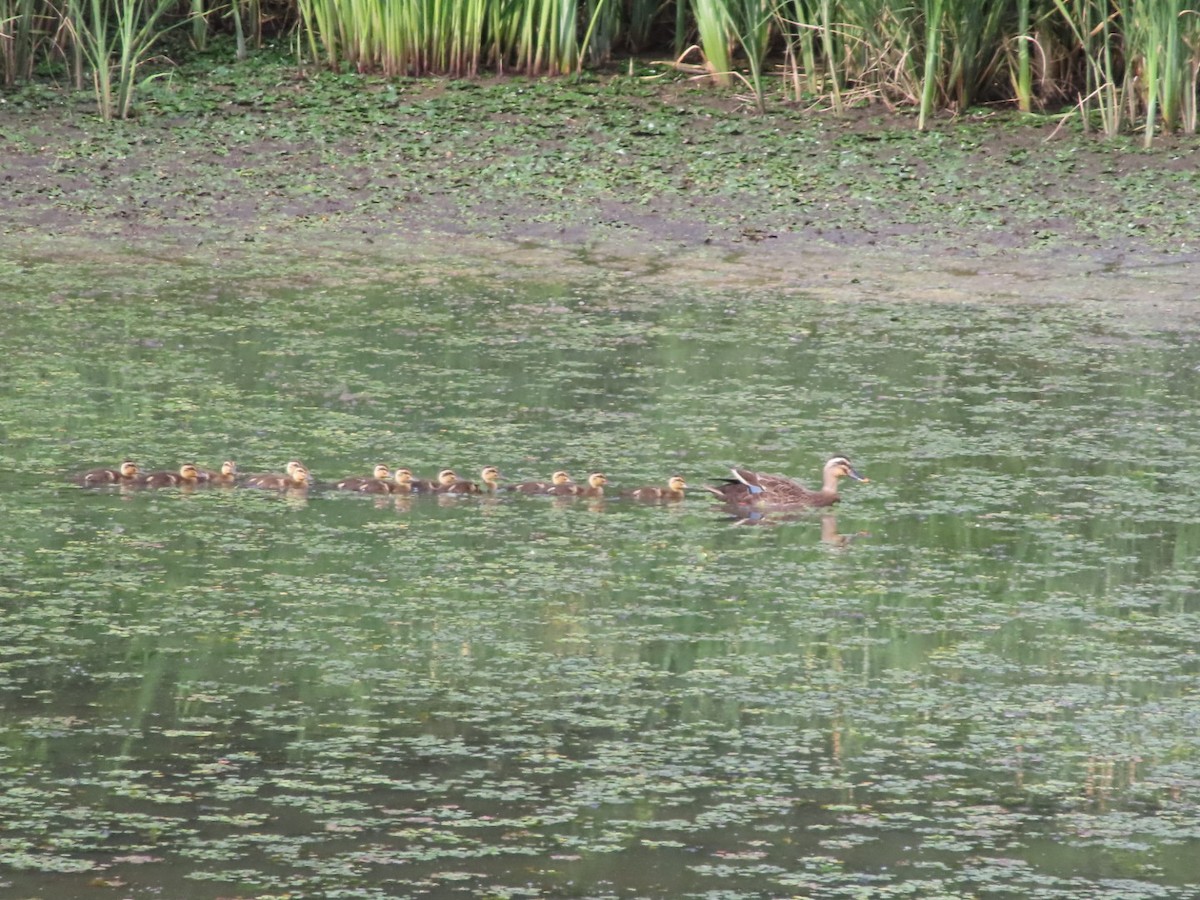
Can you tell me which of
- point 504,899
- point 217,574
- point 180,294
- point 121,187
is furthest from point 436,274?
point 504,899

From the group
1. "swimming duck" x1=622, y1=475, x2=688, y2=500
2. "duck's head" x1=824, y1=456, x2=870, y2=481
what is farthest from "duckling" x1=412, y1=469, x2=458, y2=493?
"duck's head" x1=824, y1=456, x2=870, y2=481

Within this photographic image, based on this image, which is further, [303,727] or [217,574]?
[217,574]

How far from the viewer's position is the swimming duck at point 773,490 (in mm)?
7379

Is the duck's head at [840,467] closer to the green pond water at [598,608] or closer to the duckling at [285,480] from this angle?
the green pond water at [598,608]

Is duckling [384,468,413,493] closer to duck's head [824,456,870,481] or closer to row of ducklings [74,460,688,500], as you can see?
row of ducklings [74,460,688,500]

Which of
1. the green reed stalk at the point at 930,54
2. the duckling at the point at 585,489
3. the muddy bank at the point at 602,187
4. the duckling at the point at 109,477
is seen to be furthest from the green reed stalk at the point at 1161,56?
the duckling at the point at 109,477

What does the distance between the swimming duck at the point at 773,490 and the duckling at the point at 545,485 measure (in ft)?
1.53

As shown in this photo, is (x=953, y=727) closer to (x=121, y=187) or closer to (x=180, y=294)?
(x=180, y=294)

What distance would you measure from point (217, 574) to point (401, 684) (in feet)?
3.67

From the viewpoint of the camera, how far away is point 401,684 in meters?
5.63

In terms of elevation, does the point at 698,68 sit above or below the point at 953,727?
above

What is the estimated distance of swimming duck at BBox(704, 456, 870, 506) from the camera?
291 inches

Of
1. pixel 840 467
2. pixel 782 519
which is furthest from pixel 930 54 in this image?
pixel 782 519

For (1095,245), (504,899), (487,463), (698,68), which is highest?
(698,68)
